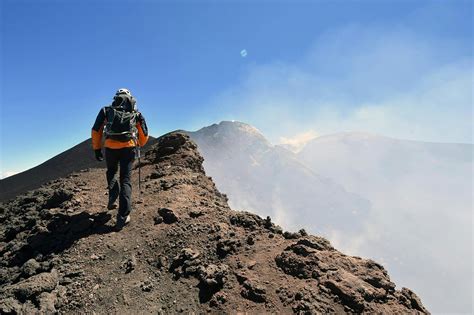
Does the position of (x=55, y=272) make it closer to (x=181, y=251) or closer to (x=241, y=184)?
(x=181, y=251)

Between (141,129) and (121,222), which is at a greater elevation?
(141,129)

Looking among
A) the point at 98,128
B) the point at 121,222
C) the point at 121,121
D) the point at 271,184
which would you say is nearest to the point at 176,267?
the point at 121,222

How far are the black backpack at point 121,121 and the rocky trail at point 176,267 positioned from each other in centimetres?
173

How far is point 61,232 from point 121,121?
2.58 meters

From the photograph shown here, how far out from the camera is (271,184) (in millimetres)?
154500

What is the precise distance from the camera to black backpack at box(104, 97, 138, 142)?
6875 mm

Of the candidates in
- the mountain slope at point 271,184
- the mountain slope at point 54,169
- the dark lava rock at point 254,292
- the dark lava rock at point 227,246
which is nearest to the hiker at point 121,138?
the dark lava rock at point 227,246

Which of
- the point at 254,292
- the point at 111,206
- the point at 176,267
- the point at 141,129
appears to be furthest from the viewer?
the point at 141,129

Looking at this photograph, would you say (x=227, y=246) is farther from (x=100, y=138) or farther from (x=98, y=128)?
(x=98, y=128)

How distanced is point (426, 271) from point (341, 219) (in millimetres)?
44878

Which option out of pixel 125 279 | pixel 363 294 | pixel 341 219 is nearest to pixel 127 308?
pixel 125 279

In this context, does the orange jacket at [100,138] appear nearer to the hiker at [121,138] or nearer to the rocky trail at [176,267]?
the hiker at [121,138]

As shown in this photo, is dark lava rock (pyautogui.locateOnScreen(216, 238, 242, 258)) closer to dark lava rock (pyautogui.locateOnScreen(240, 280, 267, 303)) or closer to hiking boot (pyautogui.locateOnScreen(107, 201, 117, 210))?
dark lava rock (pyautogui.locateOnScreen(240, 280, 267, 303))

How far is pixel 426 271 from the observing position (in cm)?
15400
